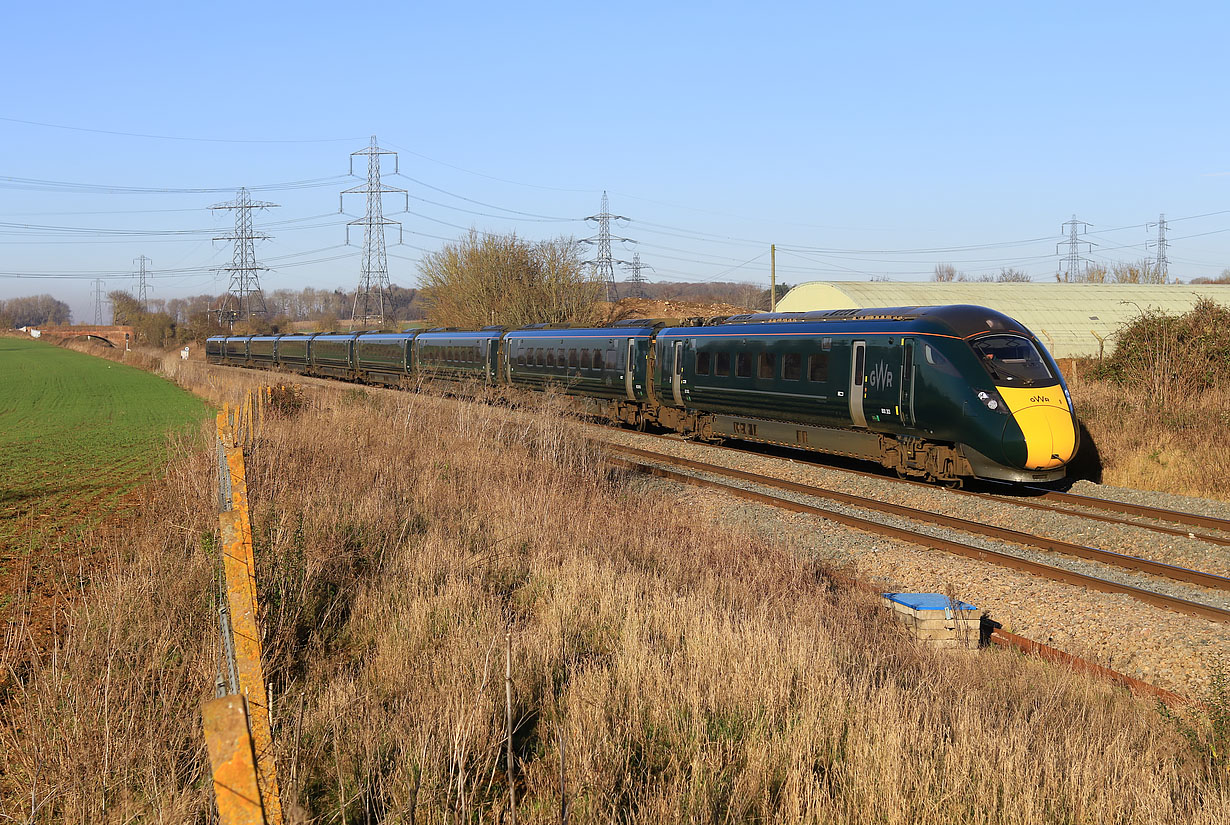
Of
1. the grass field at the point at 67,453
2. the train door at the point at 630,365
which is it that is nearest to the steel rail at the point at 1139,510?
the train door at the point at 630,365

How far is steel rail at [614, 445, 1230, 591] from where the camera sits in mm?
10352

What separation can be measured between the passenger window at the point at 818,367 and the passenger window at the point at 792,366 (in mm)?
265

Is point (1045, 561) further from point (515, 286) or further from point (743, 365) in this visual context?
point (515, 286)

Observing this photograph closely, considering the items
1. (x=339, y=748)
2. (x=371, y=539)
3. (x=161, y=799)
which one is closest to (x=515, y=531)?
(x=371, y=539)

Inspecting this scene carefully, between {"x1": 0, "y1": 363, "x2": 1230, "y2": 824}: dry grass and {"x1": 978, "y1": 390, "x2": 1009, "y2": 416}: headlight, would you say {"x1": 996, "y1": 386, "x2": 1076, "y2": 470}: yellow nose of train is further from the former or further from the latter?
{"x1": 0, "y1": 363, "x2": 1230, "y2": 824}: dry grass

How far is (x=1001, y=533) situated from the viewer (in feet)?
40.0

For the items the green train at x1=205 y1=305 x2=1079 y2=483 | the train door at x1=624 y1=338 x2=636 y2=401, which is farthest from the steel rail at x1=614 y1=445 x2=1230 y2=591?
the train door at x1=624 y1=338 x2=636 y2=401

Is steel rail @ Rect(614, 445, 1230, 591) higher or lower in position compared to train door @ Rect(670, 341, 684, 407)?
lower

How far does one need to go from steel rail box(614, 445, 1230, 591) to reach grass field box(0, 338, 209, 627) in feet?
35.0

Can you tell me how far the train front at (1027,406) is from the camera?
44.9ft

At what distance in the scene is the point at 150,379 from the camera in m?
56.0

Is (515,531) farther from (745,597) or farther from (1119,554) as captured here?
(1119,554)

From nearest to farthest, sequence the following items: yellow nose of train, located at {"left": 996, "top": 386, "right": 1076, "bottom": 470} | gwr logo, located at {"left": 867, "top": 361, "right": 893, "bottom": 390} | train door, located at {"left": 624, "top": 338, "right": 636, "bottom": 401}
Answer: yellow nose of train, located at {"left": 996, "top": 386, "right": 1076, "bottom": 470}
gwr logo, located at {"left": 867, "top": 361, "right": 893, "bottom": 390}
train door, located at {"left": 624, "top": 338, "right": 636, "bottom": 401}

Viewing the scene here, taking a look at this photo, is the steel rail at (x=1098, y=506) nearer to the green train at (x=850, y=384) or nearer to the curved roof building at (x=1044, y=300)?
the green train at (x=850, y=384)
